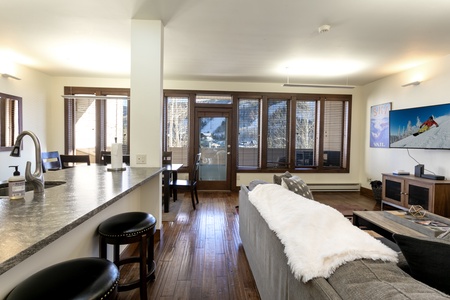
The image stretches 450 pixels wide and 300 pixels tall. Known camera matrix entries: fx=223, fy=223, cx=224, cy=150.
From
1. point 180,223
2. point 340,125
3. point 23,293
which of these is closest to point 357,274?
point 23,293

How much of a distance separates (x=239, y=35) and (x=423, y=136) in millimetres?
3468

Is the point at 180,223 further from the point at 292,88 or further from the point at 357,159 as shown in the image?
the point at 357,159

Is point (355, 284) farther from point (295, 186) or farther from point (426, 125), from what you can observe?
point (426, 125)

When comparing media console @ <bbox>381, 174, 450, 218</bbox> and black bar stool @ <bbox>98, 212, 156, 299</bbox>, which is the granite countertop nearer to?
black bar stool @ <bbox>98, 212, 156, 299</bbox>

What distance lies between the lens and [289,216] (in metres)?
1.30

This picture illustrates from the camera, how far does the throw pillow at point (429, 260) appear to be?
817 millimetres

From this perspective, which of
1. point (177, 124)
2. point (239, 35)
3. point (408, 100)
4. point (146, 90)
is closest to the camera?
point (146, 90)

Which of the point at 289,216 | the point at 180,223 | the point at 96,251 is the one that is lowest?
the point at 180,223

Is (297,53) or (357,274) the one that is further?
(297,53)

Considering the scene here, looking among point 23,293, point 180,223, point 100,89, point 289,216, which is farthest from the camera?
point 100,89

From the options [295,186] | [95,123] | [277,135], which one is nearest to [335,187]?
[277,135]

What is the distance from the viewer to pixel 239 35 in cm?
308

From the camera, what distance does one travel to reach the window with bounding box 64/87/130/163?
529 centimetres

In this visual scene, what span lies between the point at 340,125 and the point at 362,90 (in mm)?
1016
